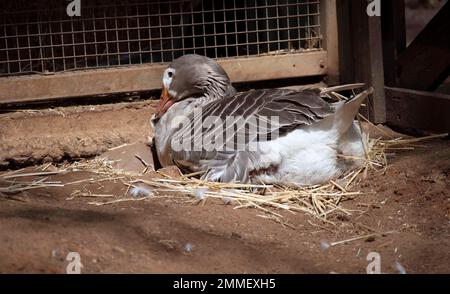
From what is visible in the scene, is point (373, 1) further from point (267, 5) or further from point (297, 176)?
point (297, 176)

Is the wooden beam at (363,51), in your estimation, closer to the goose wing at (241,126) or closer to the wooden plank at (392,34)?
the wooden plank at (392,34)

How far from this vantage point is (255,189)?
5.16m

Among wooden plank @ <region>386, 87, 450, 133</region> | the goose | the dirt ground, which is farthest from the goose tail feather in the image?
wooden plank @ <region>386, 87, 450, 133</region>

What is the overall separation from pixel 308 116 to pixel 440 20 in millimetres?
1660

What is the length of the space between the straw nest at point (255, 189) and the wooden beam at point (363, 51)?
0.66m

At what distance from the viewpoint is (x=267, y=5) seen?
6465 millimetres

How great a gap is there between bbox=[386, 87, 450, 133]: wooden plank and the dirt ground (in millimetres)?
199

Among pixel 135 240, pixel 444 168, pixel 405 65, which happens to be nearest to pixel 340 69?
pixel 405 65

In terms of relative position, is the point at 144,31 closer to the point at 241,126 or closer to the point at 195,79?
the point at 195,79

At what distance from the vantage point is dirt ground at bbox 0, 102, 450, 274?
3594mm

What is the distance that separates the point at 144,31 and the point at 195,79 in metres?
0.90

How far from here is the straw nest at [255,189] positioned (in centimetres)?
484

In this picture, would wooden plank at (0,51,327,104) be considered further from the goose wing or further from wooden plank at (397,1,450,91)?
the goose wing

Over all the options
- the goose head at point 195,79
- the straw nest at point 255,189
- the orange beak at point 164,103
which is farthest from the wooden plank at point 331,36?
the orange beak at point 164,103
